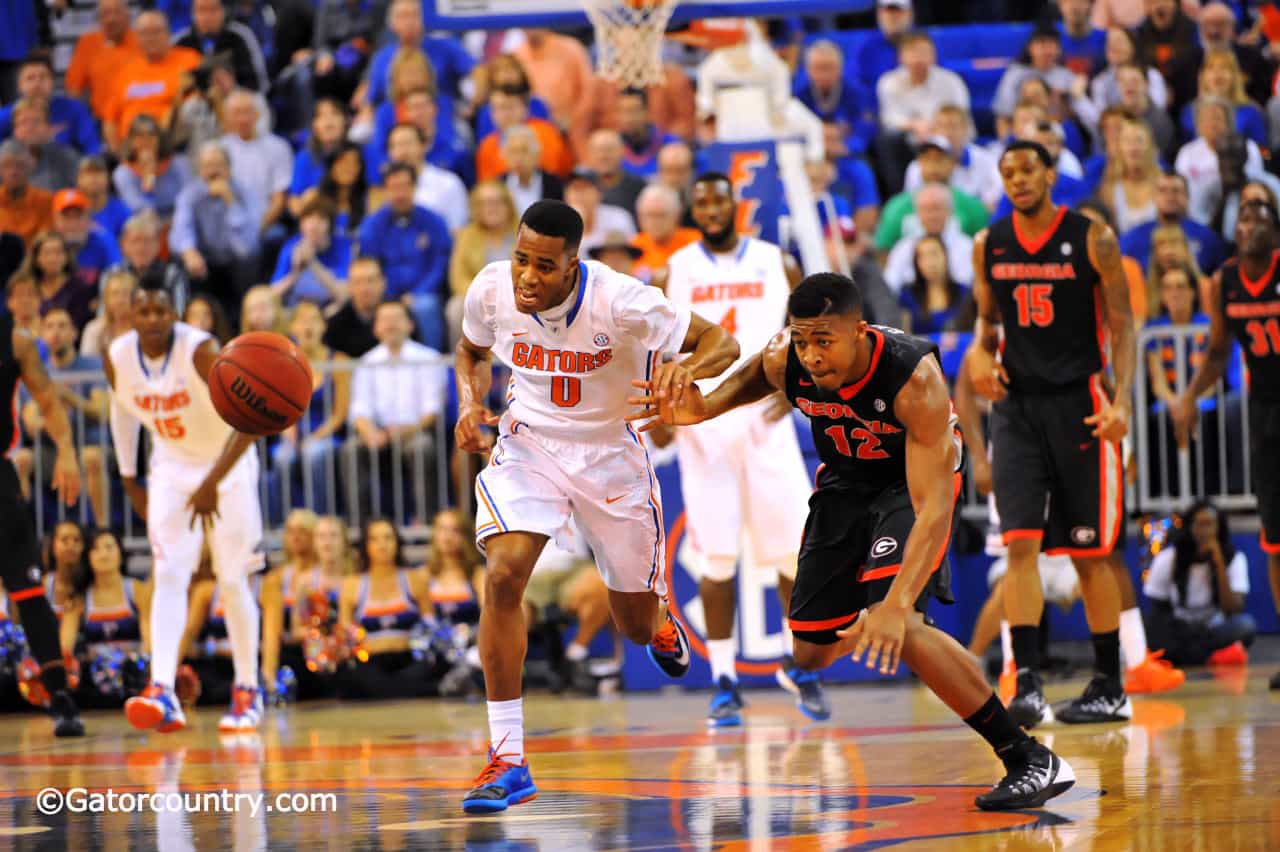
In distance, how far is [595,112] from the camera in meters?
14.5

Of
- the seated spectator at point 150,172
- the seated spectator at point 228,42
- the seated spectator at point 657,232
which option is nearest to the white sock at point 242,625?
the seated spectator at point 657,232

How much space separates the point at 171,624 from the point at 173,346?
1416 mm

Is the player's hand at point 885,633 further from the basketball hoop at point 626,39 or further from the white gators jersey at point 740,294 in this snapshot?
the basketball hoop at point 626,39

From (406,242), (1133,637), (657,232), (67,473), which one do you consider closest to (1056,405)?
(1133,637)

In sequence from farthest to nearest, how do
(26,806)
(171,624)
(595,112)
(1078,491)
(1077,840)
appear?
1. (595,112)
2. (171,624)
3. (1078,491)
4. (26,806)
5. (1077,840)

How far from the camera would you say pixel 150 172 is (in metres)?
14.4

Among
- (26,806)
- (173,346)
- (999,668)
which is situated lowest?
(999,668)

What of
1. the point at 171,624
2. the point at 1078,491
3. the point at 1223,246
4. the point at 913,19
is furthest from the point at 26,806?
the point at 913,19

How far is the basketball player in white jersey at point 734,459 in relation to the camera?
9203 millimetres

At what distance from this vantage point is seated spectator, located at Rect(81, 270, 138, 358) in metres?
11.8

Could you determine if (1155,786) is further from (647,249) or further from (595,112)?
(595,112)

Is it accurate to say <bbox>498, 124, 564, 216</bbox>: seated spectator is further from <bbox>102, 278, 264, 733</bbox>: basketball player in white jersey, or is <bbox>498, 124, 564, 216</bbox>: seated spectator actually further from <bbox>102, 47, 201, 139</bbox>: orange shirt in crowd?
<bbox>102, 278, 264, 733</bbox>: basketball player in white jersey

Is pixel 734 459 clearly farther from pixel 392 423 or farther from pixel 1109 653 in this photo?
pixel 392 423

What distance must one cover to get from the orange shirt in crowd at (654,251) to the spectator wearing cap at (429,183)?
1.93m
